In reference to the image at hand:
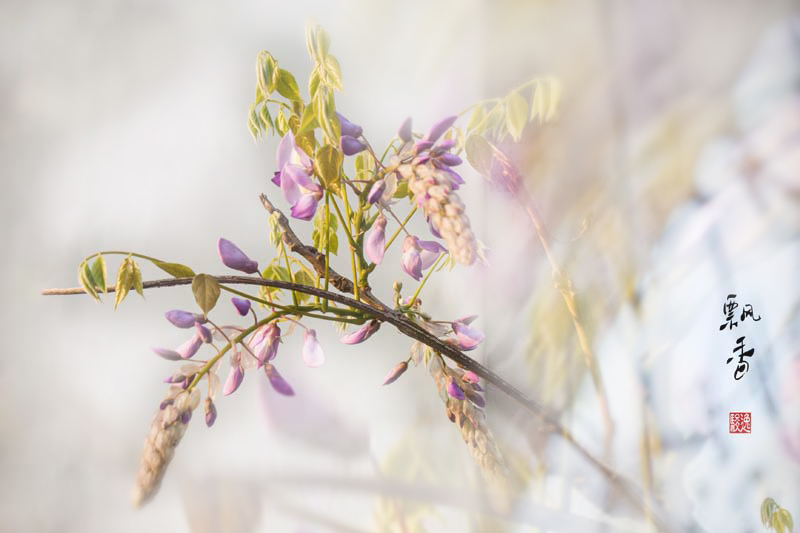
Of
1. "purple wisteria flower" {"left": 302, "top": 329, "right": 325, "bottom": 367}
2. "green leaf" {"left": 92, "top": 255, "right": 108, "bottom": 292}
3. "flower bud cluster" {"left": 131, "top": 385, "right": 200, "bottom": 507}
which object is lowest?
"flower bud cluster" {"left": 131, "top": 385, "right": 200, "bottom": 507}

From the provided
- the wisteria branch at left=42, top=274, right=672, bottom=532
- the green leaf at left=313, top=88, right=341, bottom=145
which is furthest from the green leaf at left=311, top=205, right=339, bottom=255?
the green leaf at left=313, top=88, right=341, bottom=145

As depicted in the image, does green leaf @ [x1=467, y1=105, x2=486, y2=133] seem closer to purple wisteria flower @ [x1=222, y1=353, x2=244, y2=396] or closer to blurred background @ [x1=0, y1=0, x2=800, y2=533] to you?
blurred background @ [x1=0, y1=0, x2=800, y2=533]

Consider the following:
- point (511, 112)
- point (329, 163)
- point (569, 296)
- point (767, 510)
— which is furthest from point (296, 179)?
point (767, 510)

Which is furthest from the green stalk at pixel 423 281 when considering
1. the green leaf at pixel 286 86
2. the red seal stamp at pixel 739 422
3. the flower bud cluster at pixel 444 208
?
the red seal stamp at pixel 739 422

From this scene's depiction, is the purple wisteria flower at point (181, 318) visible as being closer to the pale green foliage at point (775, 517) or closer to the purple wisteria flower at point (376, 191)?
the purple wisteria flower at point (376, 191)

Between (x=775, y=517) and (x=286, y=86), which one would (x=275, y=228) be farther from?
(x=775, y=517)

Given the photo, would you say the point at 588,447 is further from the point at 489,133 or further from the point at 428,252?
the point at 489,133

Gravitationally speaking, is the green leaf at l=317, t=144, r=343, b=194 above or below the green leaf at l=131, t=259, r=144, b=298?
above
